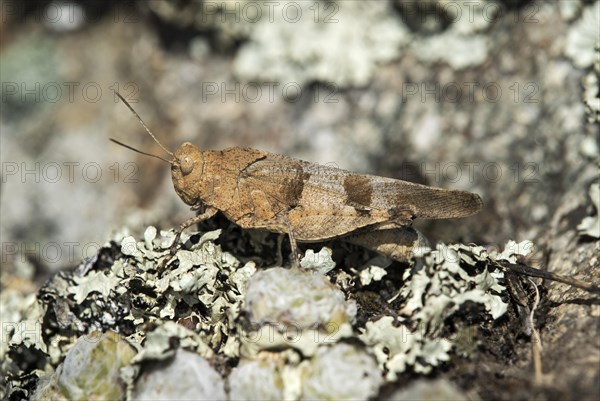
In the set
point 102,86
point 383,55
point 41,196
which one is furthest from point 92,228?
point 383,55

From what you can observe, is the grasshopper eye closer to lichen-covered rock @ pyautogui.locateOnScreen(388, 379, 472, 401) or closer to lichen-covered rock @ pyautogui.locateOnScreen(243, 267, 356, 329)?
lichen-covered rock @ pyautogui.locateOnScreen(243, 267, 356, 329)

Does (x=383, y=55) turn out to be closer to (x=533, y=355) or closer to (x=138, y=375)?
(x=533, y=355)

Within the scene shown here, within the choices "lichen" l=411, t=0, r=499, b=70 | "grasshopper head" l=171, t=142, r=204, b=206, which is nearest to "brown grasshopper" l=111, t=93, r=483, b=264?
"grasshopper head" l=171, t=142, r=204, b=206

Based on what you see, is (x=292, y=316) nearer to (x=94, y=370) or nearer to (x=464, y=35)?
(x=94, y=370)

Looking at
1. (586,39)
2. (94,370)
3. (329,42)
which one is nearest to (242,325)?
(94,370)

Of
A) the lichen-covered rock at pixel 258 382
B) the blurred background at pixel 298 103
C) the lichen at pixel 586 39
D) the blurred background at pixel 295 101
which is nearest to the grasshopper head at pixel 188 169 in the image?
the blurred background at pixel 298 103
